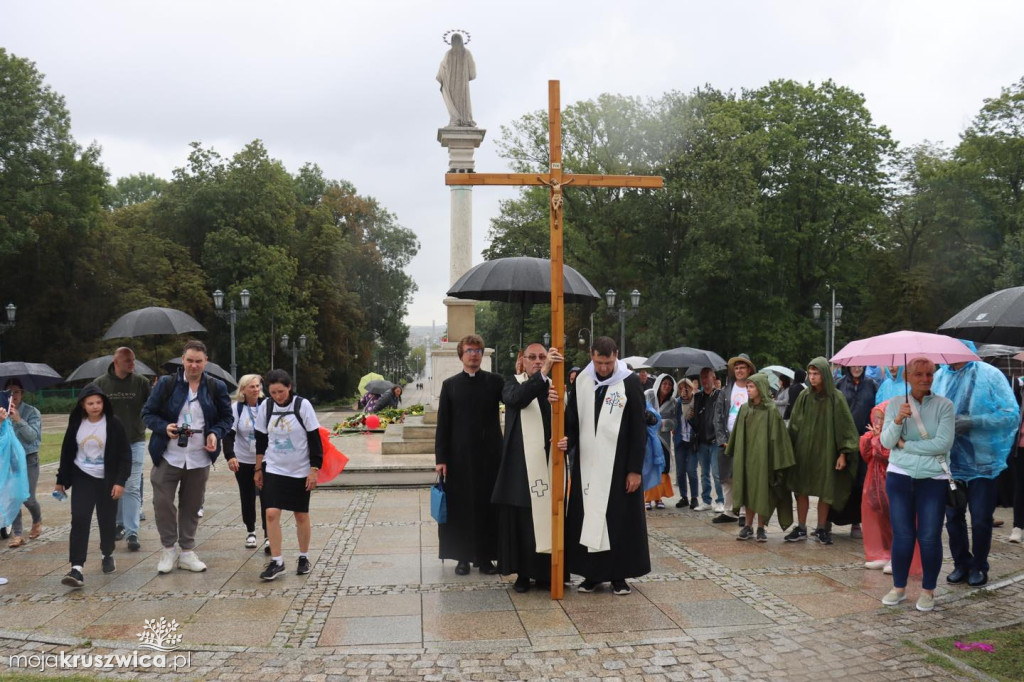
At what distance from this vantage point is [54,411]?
126 feet

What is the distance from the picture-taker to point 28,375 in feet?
29.9

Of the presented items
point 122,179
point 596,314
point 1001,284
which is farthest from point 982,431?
point 122,179

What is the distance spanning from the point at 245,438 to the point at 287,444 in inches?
63.7

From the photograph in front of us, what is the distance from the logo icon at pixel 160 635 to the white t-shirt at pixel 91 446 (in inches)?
68.8

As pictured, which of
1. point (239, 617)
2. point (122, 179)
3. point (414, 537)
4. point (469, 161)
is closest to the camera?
point (239, 617)

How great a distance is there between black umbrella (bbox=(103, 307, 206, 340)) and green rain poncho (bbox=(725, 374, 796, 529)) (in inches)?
245

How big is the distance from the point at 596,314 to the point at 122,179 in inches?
1988

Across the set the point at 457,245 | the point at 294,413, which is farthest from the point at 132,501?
the point at 457,245

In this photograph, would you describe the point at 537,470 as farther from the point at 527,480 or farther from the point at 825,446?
the point at 825,446

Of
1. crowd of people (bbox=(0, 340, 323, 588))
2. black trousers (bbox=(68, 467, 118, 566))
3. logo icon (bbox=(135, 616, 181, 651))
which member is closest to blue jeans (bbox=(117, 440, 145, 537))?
crowd of people (bbox=(0, 340, 323, 588))

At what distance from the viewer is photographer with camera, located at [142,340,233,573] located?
24.3ft

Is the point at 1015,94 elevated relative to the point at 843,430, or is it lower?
elevated

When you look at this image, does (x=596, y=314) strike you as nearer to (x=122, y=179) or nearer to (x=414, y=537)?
(x=414, y=537)

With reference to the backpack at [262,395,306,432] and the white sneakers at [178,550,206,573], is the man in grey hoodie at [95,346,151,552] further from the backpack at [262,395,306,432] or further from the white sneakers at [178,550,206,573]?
the backpack at [262,395,306,432]
